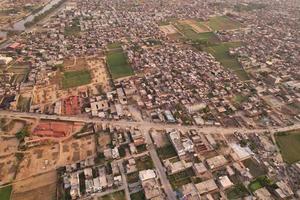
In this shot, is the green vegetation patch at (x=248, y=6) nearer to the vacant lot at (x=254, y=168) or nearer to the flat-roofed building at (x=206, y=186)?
the vacant lot at (x=254, y=168)

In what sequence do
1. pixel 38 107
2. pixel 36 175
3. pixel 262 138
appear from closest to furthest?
pixel 36 175 < pixel 262 138 < pixel 38 107

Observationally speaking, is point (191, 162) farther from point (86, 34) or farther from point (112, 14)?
point (112, 14)

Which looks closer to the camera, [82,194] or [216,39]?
[82,194]

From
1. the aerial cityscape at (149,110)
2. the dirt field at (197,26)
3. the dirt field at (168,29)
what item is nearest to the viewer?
the aerial cityscape at (149,110)

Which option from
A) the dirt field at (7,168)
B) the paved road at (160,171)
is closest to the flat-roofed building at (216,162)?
the paved road at (160,171)

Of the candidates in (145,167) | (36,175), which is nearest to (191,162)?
(145,167)

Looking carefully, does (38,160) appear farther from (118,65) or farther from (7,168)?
(118,65)

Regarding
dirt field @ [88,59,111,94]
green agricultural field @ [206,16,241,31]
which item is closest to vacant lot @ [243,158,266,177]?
dirt field @ [88,59,111,94]

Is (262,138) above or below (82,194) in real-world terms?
above
